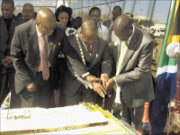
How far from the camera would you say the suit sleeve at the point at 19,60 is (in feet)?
7.57

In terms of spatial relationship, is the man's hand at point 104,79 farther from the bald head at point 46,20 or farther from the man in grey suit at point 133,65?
the bald head at point 46,20

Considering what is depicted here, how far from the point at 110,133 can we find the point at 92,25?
1216mm

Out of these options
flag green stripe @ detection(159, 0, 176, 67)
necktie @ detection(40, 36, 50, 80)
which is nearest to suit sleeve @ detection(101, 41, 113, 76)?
necktie @ detection(40, 36, 50, 80)

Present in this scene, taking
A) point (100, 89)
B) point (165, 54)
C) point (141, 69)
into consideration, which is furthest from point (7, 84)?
point (165, 54)

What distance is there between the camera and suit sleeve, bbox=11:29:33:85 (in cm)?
231

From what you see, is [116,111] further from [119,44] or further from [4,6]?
[4,6]

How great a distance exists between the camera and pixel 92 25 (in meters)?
2.25

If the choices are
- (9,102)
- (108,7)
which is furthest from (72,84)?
(108,7)

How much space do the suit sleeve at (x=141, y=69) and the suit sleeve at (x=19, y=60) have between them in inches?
39.8

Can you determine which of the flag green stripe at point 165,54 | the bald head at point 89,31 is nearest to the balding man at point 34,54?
the bald head at point 89,31

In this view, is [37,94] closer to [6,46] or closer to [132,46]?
[6,46]

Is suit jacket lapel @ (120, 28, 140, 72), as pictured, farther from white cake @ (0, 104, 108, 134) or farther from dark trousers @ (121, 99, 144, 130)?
white cake @ (0, 104, 108, 134)

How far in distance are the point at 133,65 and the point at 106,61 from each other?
32 centimetres

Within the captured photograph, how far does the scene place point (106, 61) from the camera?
99.3 inches
